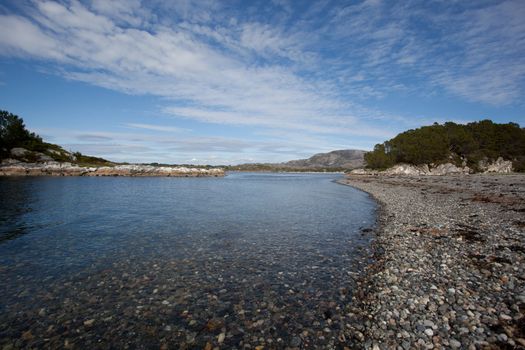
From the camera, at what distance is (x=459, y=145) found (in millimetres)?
141750

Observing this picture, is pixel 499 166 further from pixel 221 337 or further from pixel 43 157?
pixel 43 157

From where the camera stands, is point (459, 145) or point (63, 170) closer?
point (63, 170)

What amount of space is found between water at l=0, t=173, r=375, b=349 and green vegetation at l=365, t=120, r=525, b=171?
139 meters

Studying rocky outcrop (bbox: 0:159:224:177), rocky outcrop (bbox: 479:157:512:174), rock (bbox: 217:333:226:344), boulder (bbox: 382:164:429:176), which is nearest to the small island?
rocky outcrop (bbox: 0:159:224:177)

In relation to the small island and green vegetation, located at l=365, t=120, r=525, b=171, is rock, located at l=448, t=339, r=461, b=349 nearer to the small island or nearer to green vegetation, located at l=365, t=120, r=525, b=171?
the small island

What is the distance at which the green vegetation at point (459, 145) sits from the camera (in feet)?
436

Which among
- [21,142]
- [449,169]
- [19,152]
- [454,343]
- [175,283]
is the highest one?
[21,142]

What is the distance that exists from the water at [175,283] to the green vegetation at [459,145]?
5459 inches

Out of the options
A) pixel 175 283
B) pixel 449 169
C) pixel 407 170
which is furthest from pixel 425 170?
pixel 175 283

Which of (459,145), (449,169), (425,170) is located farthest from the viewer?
(459,145)

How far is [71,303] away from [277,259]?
999 cm

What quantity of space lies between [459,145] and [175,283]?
170920 millimetres

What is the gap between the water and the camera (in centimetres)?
873

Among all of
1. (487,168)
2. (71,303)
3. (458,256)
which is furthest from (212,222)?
(487,168)
